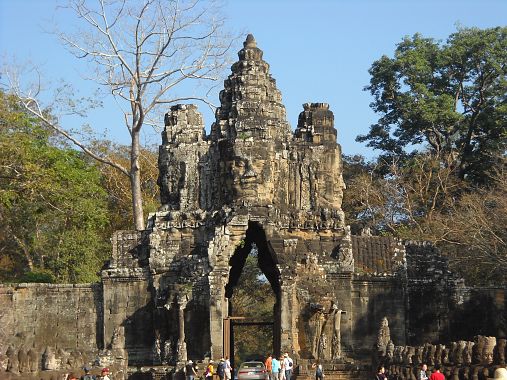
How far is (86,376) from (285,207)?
13853 mm

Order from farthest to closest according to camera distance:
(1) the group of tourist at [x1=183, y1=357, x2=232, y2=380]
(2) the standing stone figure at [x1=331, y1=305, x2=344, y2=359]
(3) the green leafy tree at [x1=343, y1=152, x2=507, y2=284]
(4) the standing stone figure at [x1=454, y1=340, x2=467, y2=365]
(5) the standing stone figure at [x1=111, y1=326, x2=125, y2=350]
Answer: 1. (3) the green leafy tree at [x1=343, y1=152, x2=507, y2=284]
2. (5) the standing stone figure at [x1=111, y1=326, x2=125, y2=350]
3. (2) the standing stone figure at [x1=331, y1=305, x2=344, y2=359]
4. (1) the group of tourist at [x1=183, y1=357, x2=232, y2=380]
5. (4) the standing stone figure at [x1=454, y1=340, x2=467, y2=365]

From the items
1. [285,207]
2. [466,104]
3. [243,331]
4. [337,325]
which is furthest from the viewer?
[243,331]

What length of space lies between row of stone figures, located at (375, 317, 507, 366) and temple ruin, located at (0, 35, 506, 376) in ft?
11.0

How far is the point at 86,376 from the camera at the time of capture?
25906 millimetres

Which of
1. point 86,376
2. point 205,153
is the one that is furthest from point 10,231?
point 86,376

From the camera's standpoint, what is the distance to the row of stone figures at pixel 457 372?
75.4 ft

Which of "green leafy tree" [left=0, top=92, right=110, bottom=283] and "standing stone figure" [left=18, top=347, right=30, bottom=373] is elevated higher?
"green leafy tree" [left=0, top=92, right=110, bottom=283]

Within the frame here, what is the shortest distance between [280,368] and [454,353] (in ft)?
25.0

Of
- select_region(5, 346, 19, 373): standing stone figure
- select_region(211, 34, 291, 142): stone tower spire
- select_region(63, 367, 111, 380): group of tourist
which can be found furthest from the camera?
select_region(211, 34, 291, 142): stone tower spire

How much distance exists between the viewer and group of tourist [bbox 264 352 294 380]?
3195 cm

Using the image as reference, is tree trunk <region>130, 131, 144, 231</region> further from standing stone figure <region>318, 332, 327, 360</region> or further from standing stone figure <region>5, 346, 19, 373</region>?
standing stone figure <region>5, 346, 19, 373</region>

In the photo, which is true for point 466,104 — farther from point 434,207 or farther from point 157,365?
point 157,365

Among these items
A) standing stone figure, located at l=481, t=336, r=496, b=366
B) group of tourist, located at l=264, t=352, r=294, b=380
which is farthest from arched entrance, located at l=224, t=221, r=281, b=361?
standing stone figure, located at l=481, t=336, r=496, b=366

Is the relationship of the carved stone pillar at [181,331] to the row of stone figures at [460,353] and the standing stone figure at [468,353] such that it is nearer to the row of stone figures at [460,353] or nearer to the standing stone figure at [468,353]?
the row of stone figures at [460,353]
